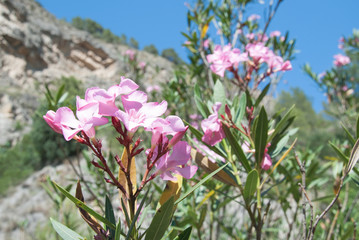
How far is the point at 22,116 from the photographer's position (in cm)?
1439

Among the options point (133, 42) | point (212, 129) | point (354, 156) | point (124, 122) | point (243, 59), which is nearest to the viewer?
point (124, 122)

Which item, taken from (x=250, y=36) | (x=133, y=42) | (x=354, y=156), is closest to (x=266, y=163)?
(x=354, y=156)

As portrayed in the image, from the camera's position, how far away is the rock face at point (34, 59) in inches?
577

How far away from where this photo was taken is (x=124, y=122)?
0.44m

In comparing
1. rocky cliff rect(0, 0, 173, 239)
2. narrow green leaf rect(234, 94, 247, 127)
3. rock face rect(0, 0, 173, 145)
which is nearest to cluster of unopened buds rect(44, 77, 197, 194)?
narrow green leaf rect(234, 94, 247, 127)

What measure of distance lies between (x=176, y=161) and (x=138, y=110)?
121 millimetres

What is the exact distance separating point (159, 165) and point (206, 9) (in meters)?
1.96

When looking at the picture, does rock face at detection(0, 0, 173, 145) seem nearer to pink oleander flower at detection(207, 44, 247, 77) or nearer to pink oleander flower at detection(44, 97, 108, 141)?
pink oleander flower at detection(207, 44, 247, 77)

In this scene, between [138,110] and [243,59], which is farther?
[243,59]

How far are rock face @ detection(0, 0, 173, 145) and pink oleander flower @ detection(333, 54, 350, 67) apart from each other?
10.7 m

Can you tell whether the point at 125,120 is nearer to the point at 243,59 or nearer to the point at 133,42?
the point at 243,59

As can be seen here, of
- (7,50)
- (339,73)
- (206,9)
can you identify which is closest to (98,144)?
(206,9)

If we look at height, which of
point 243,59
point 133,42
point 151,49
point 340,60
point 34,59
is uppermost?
point 151,49

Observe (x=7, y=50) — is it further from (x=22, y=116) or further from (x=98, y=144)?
(x=98, y=144)
